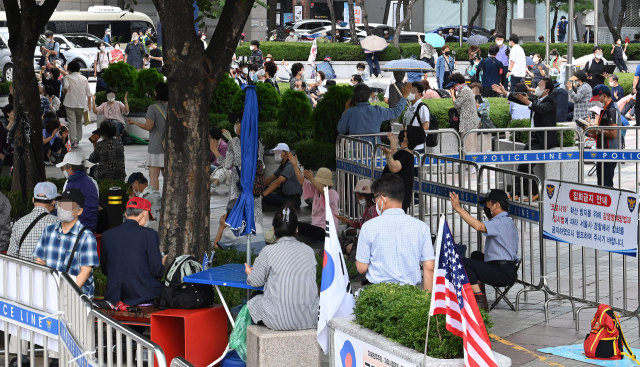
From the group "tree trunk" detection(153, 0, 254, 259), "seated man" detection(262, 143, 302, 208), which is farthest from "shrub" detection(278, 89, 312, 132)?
"tree trunk" detection(153, 0, 254, 259)

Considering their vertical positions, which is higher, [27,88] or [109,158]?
[27,88]

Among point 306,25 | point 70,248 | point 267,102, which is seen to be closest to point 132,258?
point 70,248

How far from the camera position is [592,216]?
7160 mm

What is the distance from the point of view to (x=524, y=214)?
8094mm

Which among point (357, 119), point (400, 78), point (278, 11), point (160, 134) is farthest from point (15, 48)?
point (278, 11)

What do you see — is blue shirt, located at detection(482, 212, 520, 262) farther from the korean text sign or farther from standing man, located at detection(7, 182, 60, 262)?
standing man, located at detection(7, 182, 60, 262)

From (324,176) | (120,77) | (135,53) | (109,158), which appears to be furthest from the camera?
(135,53)

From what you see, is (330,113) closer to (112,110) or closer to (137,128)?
(112,110)

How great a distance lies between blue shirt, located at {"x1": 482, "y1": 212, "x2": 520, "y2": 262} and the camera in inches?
306

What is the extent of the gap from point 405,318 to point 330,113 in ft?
29.1

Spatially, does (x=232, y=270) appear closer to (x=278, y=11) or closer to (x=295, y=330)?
(x=295, y=330)

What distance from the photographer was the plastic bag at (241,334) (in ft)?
21.5

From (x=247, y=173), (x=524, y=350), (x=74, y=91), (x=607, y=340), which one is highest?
(x=74, y=91)

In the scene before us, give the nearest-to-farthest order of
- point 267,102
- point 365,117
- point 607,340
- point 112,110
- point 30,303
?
1. point 30,303
2. point 607,340
3. point 365,117
4. point 267,102
5. point 112,110
